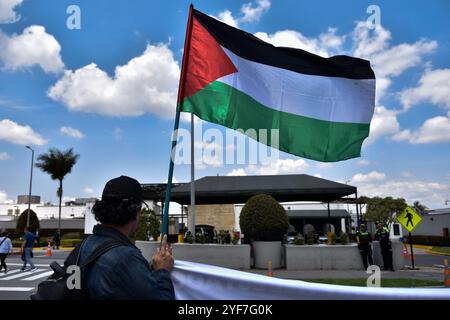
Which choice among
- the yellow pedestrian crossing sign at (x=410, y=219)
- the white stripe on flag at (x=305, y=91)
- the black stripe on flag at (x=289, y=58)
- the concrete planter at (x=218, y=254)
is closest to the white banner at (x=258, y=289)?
the white stripe on flag at (x=305, y=91)

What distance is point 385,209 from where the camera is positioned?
57.1 meters

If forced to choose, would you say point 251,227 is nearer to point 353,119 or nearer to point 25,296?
point 25,296

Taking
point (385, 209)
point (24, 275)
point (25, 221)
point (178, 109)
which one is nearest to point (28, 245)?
point (24, 275)

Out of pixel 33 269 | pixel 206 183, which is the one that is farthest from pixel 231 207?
pixel 33 269

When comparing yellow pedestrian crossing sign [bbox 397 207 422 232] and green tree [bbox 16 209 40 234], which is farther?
green tree [bbox 16 209 40 234]

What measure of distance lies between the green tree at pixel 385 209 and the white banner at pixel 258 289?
56953 mm

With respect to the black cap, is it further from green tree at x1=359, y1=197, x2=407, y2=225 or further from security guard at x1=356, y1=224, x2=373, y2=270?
green tree at x1=359, y1=197, x2=407, y2=225

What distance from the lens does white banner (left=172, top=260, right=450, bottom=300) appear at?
2.14 meters

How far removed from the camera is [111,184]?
88.4 inches

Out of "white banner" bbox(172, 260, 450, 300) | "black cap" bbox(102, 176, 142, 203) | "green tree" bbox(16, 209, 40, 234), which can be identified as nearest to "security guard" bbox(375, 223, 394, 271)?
"white banner" bbox(172, 260, 450, 300)

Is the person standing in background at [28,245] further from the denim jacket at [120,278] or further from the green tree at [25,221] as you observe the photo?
the green tree at [25,221]

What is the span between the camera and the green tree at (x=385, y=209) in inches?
2237
